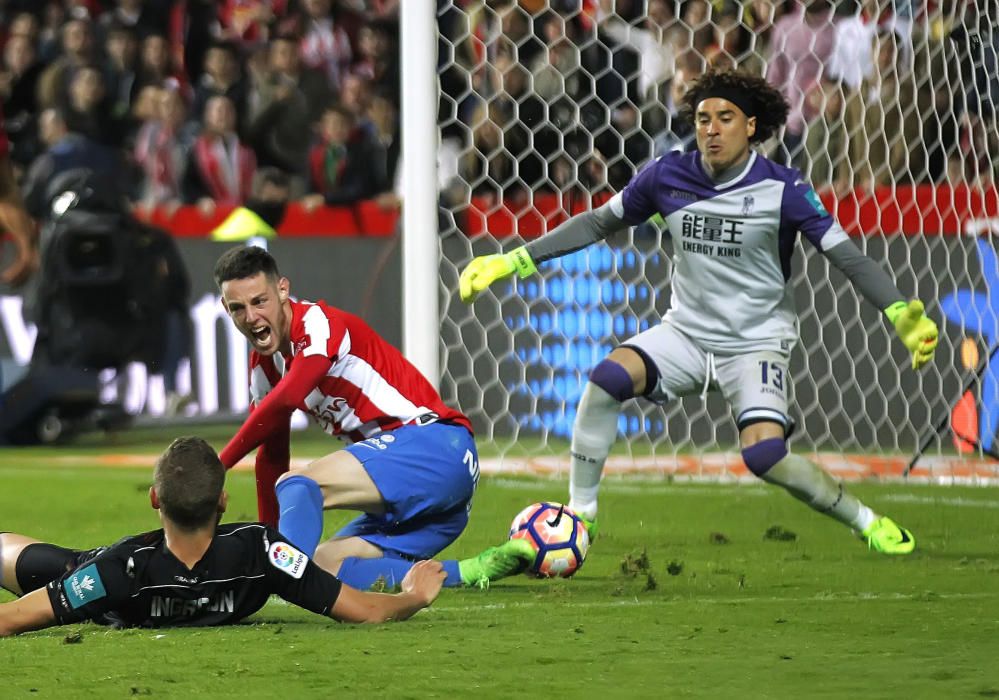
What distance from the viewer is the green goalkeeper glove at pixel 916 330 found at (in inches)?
214

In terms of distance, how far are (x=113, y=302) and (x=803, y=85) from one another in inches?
161

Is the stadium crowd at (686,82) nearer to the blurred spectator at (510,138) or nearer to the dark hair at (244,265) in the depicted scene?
the blurred spectator at (510,138)

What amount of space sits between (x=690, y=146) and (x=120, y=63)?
4.76m

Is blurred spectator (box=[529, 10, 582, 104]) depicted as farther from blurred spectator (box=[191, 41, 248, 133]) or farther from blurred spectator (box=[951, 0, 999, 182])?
blurred spectator (box=[191, 41, 248, 133])

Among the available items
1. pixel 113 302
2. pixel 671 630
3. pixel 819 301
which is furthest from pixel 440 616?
pixel 113 302

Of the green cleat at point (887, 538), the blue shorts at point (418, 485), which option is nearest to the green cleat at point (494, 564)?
the blue shorts at point (418, 485)

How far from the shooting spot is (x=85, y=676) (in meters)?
3.37

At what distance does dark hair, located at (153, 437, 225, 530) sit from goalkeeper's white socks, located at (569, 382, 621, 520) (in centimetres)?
231

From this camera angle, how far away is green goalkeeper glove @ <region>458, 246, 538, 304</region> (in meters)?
5.69

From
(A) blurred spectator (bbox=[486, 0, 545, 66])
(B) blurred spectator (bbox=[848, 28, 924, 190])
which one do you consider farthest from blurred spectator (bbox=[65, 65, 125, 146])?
(B) blurred spectator (bbox=[848, 28, 924, 190])

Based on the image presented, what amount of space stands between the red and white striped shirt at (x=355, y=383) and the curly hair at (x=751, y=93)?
163 cm

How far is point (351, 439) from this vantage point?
503cm

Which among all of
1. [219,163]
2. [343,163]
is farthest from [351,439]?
[219,163]

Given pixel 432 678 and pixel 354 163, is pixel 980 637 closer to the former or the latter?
pixel 432 678
